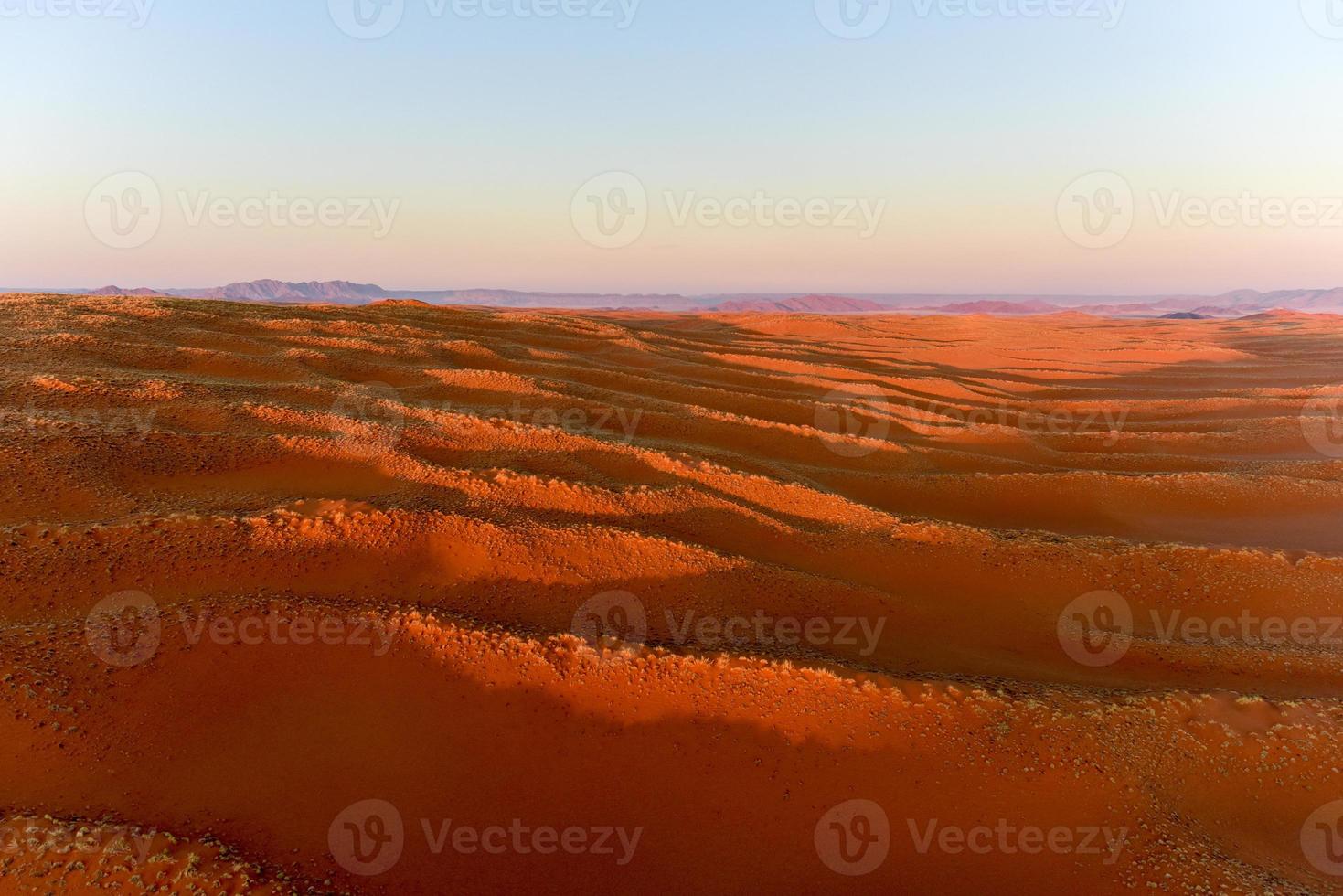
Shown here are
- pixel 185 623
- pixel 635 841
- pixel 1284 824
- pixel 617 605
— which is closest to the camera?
pixel 635 841

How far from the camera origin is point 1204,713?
5.82 m

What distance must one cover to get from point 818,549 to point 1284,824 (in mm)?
5158

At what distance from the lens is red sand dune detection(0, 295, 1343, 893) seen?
444 centimetres

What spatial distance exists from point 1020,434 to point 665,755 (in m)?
15.2

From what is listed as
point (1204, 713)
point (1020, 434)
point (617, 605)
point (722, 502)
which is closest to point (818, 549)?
point (722, 502)

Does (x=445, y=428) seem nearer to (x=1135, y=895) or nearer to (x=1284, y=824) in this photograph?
(x=1135, y=895)

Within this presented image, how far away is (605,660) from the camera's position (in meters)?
5.98

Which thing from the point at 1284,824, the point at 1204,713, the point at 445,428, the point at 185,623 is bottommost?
the point at 1284,824

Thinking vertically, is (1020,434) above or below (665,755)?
above

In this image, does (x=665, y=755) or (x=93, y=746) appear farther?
(x=665, y=755)

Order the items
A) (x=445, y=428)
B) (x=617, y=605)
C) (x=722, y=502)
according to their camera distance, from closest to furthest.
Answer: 1. (x=617, y=605)
2. (x=722, y=502)
3. (x=445, y=428)

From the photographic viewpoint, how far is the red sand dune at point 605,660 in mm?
4441

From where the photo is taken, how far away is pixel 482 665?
19.1ft

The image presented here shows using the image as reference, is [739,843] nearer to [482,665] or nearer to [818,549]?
[482,665]
